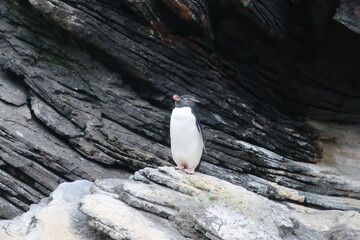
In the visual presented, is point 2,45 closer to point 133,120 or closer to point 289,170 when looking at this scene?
point 133,120

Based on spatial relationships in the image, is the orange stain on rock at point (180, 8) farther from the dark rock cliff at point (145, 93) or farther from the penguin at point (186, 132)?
the penguin at point (186, 132)

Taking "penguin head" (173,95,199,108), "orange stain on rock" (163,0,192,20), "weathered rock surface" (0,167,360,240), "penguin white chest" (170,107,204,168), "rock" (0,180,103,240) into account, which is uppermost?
"orange stain on rock" (163,0,192,20)

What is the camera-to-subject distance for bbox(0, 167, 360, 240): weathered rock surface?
6.06 m

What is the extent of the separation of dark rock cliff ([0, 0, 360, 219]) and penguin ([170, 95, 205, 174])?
1.96 meters

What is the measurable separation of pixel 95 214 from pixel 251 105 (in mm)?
5714

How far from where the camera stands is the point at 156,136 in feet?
33.4

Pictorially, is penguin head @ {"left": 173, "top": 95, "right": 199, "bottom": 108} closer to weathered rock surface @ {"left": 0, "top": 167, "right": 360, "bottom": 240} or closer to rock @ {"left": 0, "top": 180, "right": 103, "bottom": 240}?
weathered rock surface @ {"left": 0, "top": 167, "right": 360, "bottom": 240}

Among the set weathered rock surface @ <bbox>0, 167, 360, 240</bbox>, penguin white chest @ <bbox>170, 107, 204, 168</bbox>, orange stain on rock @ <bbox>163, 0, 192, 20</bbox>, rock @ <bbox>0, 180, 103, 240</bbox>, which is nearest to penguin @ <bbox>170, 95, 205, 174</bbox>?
penguin white chest @ <bbox>170, 107, 204, 168</bbox>

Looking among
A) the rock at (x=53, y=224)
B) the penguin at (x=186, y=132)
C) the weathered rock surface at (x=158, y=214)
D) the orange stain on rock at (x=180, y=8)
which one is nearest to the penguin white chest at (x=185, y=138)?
the penguin at (x=186, y=132)

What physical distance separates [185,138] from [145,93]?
9.37 feet

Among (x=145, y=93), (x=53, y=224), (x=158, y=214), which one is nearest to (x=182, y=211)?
(x=158, y=214)

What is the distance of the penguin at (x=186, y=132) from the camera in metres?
7.84

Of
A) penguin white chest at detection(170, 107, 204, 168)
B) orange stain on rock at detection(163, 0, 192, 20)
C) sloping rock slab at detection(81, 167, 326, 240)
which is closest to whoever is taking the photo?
sloping rock slab at detection(81, 167, 326, 240)

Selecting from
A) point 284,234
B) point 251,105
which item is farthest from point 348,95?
point 284,234
